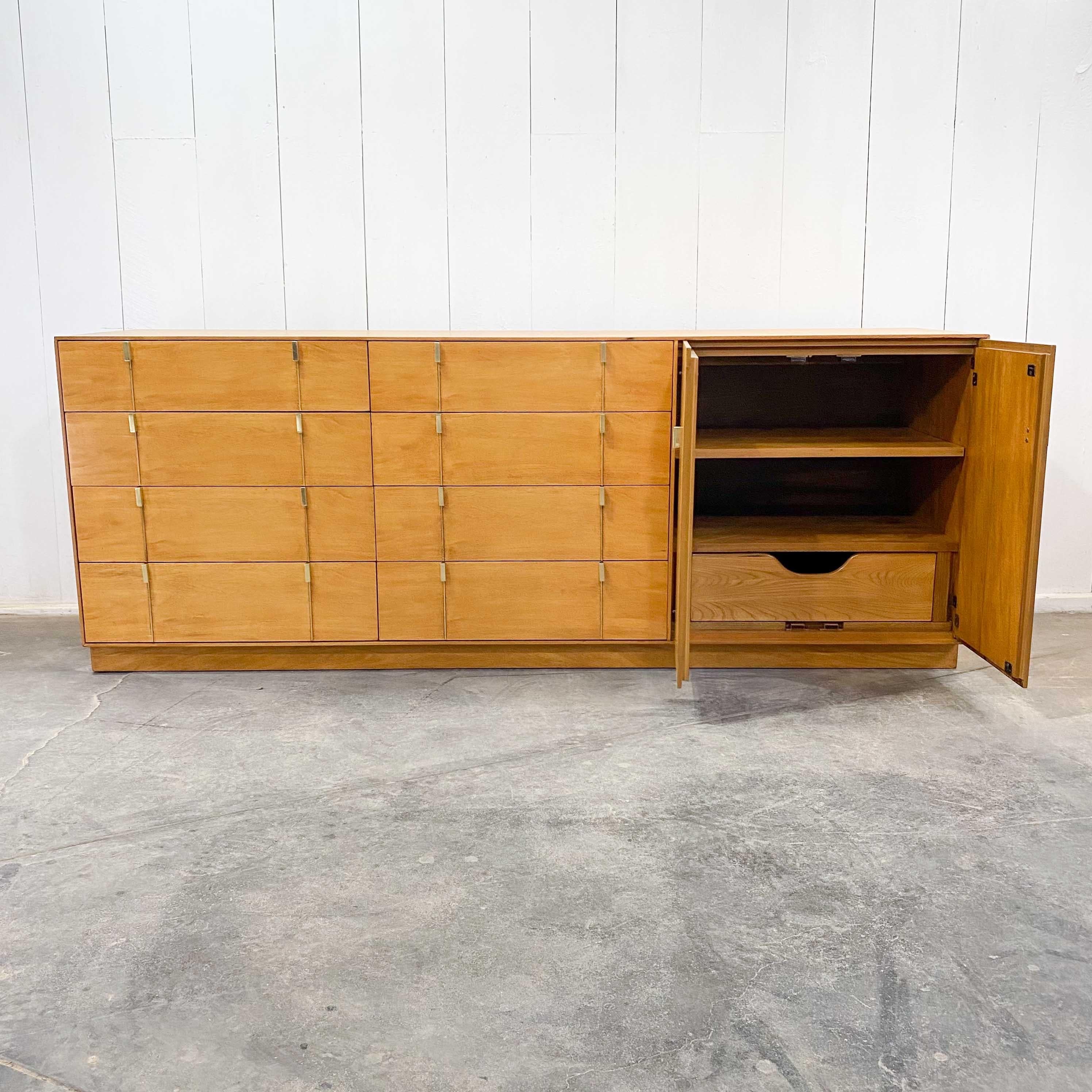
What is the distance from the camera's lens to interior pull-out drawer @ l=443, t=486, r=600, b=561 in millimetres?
3367

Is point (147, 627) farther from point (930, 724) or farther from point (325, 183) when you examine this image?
point (930, 724)

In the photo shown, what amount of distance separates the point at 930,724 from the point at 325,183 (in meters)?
2.70

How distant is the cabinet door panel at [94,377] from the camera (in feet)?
10.7

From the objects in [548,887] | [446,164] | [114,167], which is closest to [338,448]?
[446,164]

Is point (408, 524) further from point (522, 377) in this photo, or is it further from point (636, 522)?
point (636, 522)

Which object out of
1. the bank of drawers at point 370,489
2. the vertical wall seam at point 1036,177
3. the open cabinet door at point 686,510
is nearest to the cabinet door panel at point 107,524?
the bank of drawers at point 370,489

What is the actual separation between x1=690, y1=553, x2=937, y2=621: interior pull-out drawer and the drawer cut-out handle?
0.81 ft

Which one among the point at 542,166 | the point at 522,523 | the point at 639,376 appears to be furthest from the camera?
the point at 542,166

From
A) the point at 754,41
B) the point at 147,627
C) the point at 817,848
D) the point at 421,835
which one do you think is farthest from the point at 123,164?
the point at 817,848

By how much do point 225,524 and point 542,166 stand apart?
1.66 meters

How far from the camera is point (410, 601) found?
11.3 ft

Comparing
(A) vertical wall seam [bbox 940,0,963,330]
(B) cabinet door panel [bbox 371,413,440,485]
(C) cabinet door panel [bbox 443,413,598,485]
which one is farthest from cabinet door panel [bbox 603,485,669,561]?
(A) vertical wall seam [bbox 940,0,963,330]

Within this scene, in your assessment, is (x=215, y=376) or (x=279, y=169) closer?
(x=215, y=376)

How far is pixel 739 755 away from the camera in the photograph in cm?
285
